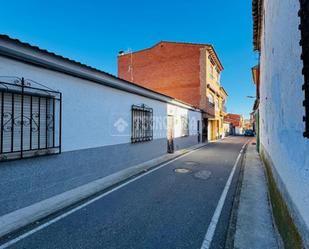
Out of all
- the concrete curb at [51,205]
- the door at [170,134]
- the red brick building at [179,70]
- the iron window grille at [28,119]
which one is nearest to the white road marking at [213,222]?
the concrete curb at [51,205]

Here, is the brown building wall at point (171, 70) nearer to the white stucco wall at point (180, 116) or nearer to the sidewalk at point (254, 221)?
the white stucco wall at point (180, 116)

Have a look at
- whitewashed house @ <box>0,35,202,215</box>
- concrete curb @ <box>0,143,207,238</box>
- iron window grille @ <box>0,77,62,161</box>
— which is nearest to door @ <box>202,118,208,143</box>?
whitewashed house @ <box>0,35,202,215</box>

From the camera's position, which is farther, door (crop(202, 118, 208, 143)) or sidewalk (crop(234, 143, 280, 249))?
door (crop(202, 118, 208, 143))

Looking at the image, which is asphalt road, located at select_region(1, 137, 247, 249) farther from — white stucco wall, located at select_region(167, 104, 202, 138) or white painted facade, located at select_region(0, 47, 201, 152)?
white stucco wall, located at select_region(167, 104, 202, 138)

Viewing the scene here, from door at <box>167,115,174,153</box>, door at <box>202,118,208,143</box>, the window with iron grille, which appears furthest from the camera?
door at <box>202,118,208,143</box>

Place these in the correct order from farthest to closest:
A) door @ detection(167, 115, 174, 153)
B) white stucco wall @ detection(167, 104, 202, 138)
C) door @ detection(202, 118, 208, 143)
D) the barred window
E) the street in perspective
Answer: door @ detection(202, 118, 208, 143) → the barred window → white stucco wall @ detection(167, 104, 202, 138) → door @ detection(167, 115, 174, 153) → the street in perspective

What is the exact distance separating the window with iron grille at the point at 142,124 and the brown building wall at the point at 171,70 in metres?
11.8

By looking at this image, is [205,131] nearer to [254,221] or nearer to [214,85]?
[214,85]

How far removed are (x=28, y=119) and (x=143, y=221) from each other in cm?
349

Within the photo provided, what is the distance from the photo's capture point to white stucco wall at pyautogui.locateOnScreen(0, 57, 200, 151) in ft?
15.0

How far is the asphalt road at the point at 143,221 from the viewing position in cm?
310

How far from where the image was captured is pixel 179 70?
2161 cm

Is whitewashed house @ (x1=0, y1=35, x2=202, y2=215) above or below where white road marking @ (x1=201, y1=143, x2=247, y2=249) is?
above

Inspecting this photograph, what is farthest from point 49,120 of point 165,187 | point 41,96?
point 165,187
